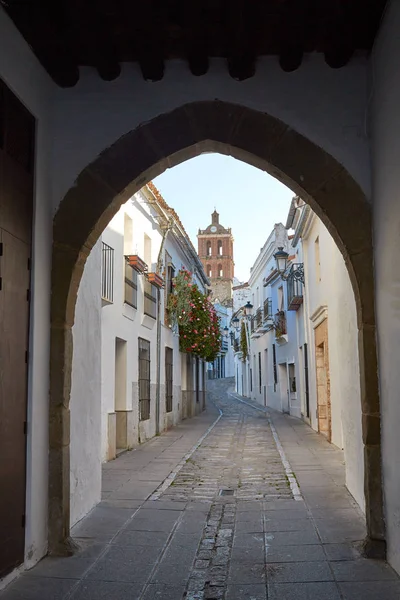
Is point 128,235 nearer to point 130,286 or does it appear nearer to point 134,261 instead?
point 134,261

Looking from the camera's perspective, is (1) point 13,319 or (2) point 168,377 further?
(2) point 168,377

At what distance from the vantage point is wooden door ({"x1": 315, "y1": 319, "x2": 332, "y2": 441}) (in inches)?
→ 464

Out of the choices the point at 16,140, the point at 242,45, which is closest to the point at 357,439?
the point at 242,45

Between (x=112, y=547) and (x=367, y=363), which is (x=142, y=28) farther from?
(x=112, y=547)

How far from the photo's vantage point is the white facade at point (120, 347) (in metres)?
5.29

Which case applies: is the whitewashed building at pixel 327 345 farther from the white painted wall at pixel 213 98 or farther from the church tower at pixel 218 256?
the church tower at pixel 218 256

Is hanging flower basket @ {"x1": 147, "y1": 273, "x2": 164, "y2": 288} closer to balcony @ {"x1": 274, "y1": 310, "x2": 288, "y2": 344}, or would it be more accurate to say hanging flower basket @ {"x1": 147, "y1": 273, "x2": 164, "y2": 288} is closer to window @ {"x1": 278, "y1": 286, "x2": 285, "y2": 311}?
balcony @ {"x1": 274, "y1": 310, "x2": 288, "y2": 344}

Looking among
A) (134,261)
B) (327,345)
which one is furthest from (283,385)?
Result: (134,261)

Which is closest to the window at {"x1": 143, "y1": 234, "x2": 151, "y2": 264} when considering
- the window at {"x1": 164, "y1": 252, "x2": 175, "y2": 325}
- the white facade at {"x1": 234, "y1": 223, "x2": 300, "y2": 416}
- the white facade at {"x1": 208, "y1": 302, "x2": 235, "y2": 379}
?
the window at {"x1": 164, "y1": 252, "x2": 175, "y2": 325}

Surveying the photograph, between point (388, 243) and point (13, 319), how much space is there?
2.22m

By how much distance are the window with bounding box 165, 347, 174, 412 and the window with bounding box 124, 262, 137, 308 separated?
366 cm

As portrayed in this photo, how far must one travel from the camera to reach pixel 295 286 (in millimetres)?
15031

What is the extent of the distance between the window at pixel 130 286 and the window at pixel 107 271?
97 cm

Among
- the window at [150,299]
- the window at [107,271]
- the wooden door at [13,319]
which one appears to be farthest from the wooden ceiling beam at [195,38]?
the window at [150,299]
